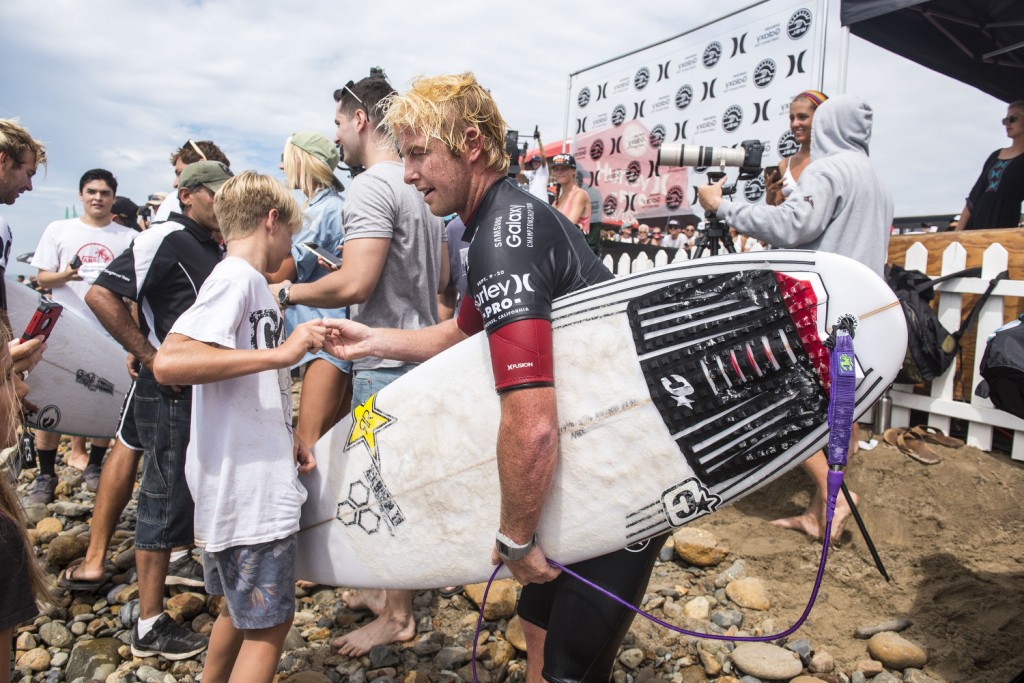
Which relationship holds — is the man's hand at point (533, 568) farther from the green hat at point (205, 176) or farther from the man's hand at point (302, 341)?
the green hat at point (205, 176)

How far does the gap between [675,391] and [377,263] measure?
1.31 metres

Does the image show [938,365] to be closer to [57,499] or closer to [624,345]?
[624,345]

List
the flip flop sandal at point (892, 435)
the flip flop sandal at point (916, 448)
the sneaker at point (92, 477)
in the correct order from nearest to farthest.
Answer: the flip flop sandal at point (916, 448) → the flip flop sandal at point (892, 435) → the sneaker at point (92, 477)

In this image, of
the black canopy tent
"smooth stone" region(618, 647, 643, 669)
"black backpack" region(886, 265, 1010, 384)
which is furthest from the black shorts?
the black canopy tent

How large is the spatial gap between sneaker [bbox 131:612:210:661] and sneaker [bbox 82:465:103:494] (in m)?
2.14

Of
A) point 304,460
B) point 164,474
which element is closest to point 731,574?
point 304,460

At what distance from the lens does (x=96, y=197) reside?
4.77 m

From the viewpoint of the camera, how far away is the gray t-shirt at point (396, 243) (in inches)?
94.1

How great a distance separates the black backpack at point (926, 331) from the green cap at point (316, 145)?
325 centimetres

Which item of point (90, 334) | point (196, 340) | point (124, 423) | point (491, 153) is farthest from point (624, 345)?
point (90, 334)

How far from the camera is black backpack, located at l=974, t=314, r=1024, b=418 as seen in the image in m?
1.94

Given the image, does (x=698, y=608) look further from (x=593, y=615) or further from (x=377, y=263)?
(x=377, y=263)

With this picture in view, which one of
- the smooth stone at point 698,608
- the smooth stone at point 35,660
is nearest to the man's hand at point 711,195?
the smooth stone at point 698,608

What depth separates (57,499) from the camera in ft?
14.2
